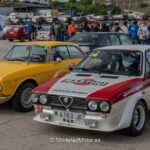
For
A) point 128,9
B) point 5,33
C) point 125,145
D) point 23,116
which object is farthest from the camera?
point 128,9

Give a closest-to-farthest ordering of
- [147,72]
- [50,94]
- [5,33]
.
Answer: [50,94] < [147,72] < [5,33]

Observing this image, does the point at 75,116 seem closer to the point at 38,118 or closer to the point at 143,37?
the point at 38,118

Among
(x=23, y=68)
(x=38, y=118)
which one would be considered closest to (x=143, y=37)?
(x=23, y=68)

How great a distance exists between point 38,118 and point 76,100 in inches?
36.0

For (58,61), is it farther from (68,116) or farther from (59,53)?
(68,116)

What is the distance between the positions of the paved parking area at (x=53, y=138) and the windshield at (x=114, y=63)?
3.61 feet

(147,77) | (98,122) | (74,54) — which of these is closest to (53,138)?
(98,122)

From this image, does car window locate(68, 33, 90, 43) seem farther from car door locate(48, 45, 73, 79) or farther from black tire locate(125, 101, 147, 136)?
black tire locate(125, 101, 147, 136)

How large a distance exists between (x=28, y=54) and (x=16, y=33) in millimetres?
23179

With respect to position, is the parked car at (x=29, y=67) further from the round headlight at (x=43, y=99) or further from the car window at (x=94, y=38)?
the car window at (x=94, y=38)

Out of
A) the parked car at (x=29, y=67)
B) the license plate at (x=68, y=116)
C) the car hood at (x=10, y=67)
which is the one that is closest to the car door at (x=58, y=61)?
the parked car at (x=29, y=67)

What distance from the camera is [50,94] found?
6859 millimetres

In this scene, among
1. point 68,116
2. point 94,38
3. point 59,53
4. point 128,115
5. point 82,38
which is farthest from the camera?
point 82,38

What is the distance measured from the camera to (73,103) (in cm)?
663
